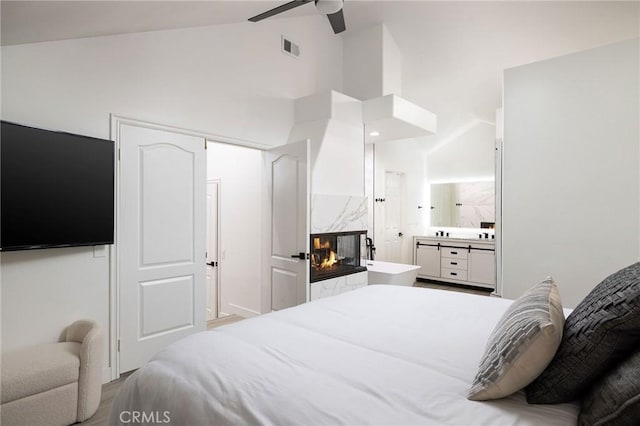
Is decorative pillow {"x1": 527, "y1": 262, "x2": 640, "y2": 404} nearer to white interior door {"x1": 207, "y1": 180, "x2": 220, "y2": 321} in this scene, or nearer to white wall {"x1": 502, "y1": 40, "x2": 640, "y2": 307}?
white wall {"x1": 502, "y1": 40, "x2": 640, "y2": 307}

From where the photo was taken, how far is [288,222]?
369 cm

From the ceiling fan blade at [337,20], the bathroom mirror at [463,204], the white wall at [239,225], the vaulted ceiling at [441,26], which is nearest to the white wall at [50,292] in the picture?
the vaulted ceiling at [441,26]

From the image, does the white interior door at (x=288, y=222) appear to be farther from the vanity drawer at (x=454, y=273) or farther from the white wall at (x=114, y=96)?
the vanity drawer at (x=454, y=273)

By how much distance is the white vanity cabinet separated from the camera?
609 centimetres

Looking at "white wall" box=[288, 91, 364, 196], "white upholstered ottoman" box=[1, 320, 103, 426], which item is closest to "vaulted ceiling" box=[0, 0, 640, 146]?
"white wall" box=[288, 91, 364, 196]

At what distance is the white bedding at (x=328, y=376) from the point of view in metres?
1.02

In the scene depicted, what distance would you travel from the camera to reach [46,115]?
2.42 metres

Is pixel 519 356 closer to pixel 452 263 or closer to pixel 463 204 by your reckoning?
pixel 452 263

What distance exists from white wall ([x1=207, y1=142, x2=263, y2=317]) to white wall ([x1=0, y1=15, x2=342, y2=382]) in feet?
2.13

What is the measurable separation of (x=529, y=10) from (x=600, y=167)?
1.77 m

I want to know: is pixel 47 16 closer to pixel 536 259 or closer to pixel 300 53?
pixel 300 53

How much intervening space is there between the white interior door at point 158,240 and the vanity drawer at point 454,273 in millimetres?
4732

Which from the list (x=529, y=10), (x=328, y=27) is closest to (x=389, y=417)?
(x=529, y=10)

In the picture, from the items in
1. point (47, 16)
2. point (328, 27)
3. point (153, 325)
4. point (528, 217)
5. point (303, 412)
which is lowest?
point (153, 325)
